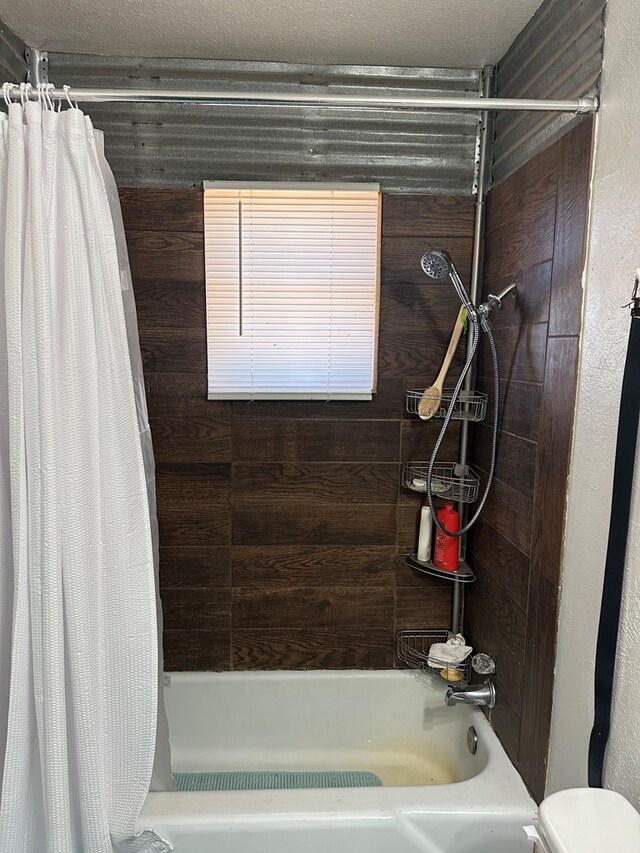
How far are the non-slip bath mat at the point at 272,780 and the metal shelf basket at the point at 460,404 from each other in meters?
1.28

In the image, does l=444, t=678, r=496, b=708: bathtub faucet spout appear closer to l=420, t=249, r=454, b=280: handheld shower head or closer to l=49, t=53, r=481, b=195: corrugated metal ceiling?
l=420, t=249, r=454, b=280: handheld shower head

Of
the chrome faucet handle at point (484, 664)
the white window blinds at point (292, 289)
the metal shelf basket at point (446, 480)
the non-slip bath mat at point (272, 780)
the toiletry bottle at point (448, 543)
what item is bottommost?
the non-slip bath mat at point (272, 780)

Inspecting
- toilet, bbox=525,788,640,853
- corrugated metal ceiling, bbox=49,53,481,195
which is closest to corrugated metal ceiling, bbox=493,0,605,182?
corrugated metal ceiling, bbox=49,53,481,195

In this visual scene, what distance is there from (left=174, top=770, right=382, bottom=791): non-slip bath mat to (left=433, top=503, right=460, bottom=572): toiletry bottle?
779 mm

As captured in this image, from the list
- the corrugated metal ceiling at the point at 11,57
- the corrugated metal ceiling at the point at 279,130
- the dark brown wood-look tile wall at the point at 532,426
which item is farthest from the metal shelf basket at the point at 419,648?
the corrugated metal ceiling at the point at 11,57

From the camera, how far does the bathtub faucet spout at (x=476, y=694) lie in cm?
179

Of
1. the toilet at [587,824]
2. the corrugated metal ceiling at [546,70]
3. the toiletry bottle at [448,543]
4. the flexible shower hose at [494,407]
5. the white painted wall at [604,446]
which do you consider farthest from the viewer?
the toiletry bottle at [448,543]

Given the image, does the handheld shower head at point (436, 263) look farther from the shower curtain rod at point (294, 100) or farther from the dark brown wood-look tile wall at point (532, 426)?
the shower curtain rod at point (294, 100)

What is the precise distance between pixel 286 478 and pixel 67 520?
0.95 metres

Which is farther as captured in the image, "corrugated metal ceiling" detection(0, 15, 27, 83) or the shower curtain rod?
"corrugated metal ceiling" detection(0, 15, 27, 83)

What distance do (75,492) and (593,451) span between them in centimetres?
112

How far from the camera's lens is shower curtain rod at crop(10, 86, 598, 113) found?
125 centimetres

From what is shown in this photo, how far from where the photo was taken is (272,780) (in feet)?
6.57

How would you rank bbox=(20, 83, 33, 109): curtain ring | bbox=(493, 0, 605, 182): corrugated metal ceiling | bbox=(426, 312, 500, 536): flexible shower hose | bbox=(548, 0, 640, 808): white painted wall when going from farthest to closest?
bbox=(426, 312, 500, 536): flexible shower hose → bbox=(493, 0, 605, 182): corrugated metal ceiling → bbox=(20, 83, 33, 109): curtain ring → bbox=(548, 0, 640, 808): white painted wall
